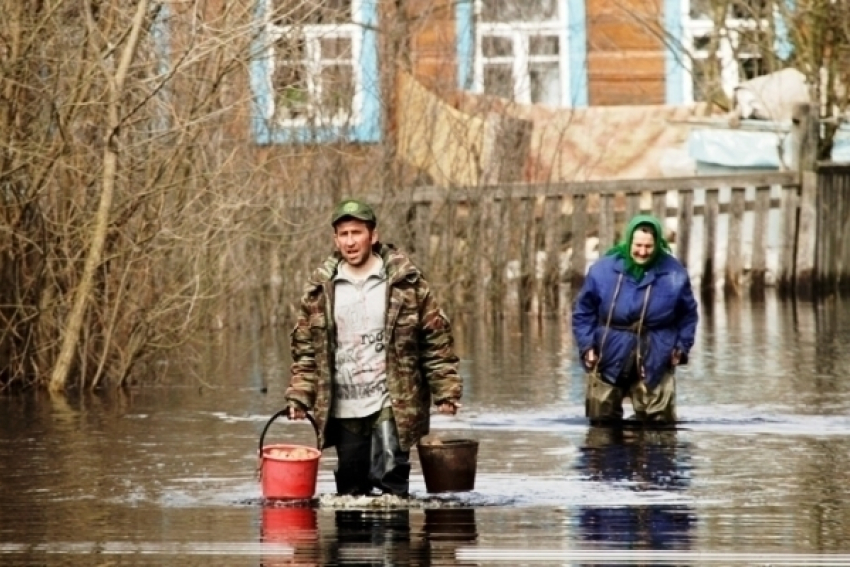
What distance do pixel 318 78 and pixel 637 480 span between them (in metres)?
9.91

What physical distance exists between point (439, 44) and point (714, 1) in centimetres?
646

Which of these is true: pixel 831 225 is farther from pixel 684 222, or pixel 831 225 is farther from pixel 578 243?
pixel 578 243

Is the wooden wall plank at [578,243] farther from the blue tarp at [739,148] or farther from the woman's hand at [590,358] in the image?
the woman's hand at [590,358]

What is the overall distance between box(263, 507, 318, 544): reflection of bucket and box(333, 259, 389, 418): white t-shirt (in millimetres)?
531

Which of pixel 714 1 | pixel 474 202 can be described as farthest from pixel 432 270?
pixel 714 1

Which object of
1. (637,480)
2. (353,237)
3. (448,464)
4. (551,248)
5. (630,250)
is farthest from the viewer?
(551,248)

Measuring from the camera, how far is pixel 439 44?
2827cm

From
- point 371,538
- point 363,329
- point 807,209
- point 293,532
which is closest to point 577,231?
point 807,209

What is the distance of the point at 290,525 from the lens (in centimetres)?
1220

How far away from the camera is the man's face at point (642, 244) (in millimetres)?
16953

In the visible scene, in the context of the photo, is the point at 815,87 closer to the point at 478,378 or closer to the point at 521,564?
the point at 478,378

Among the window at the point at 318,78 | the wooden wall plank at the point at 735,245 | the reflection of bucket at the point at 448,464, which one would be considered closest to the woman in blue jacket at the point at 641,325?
the window at the point at 318,78

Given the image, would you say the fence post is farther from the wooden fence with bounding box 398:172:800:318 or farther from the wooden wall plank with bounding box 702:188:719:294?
the wooden wall plank with bounding box 702:188:719:294

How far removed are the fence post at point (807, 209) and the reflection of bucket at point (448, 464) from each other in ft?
60.3
